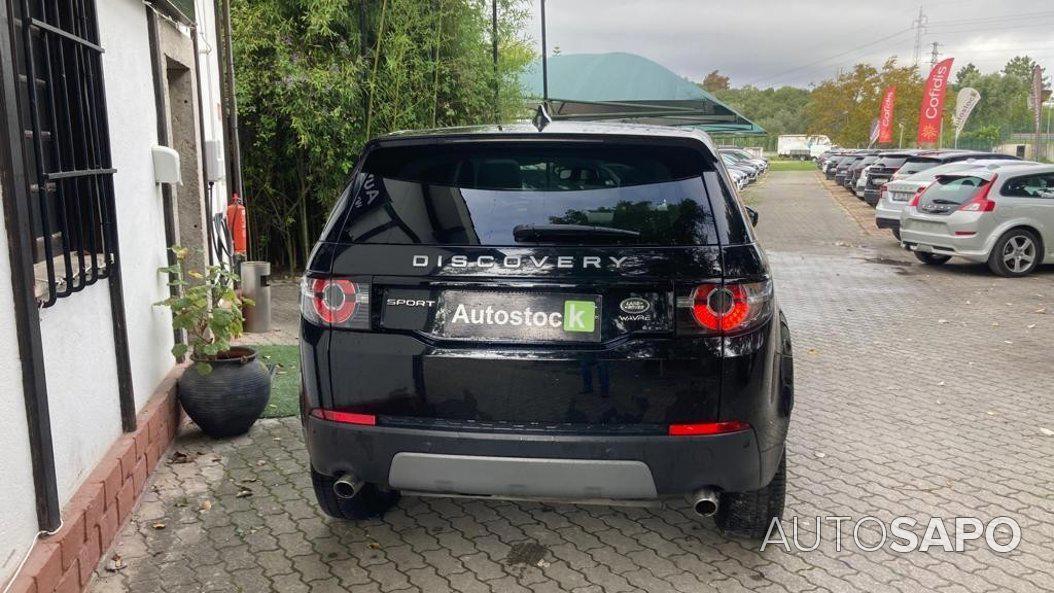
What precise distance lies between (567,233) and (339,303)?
827 millimetres

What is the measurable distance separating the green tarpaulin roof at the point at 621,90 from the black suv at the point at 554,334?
14.5m

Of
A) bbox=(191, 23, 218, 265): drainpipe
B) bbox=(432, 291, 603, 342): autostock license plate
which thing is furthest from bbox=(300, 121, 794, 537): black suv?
bbox=(191, 23, 218, 265): drainpipe

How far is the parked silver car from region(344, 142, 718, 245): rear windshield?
10432mm

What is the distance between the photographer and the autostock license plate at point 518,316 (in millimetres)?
2973

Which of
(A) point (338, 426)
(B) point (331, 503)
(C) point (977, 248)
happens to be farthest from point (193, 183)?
(C) point (977, 248)

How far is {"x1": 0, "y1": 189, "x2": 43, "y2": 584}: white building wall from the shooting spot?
2.76 metres

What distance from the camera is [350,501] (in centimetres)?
380

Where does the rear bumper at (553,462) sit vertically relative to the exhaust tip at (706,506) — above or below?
above

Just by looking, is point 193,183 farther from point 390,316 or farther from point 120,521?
point 390,316

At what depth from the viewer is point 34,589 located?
279 centimetres

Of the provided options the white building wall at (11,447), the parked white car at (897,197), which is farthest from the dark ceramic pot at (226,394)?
the parked white car at (897,197)

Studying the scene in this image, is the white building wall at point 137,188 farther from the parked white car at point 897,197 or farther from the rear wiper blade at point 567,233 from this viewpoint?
the parked white car at point 897,197

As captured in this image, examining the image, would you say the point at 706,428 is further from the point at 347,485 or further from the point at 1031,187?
the point at 1031,187

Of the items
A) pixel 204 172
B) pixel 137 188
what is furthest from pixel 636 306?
pixel 204 172
